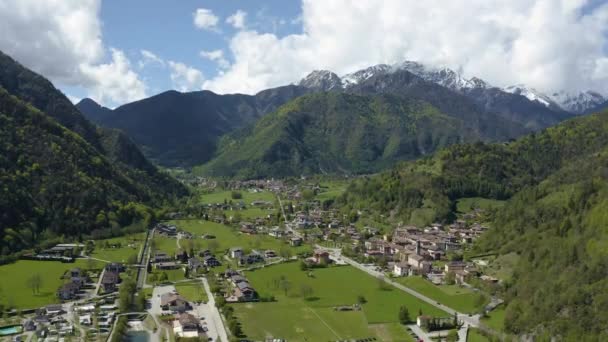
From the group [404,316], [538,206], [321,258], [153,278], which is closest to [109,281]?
[153,278]

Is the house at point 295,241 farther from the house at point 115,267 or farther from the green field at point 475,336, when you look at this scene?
the green field at point 475,336

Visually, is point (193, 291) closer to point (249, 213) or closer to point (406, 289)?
point (406, 289)

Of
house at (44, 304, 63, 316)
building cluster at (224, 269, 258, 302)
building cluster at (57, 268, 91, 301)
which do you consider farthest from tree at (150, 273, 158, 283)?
house at (44, 304, 63, 316)

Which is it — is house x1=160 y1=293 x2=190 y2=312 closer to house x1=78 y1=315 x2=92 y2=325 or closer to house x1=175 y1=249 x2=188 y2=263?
house x1=78 y1=315 x2=92 y2=325

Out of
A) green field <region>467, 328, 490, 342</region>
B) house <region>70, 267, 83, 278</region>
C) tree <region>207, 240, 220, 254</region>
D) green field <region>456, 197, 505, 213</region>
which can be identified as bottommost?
green field <region>467, 328, 490, 342</region>

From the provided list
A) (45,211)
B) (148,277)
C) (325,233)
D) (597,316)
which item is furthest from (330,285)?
(45,211)

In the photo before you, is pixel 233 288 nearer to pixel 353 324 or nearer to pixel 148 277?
pixel 148 277
